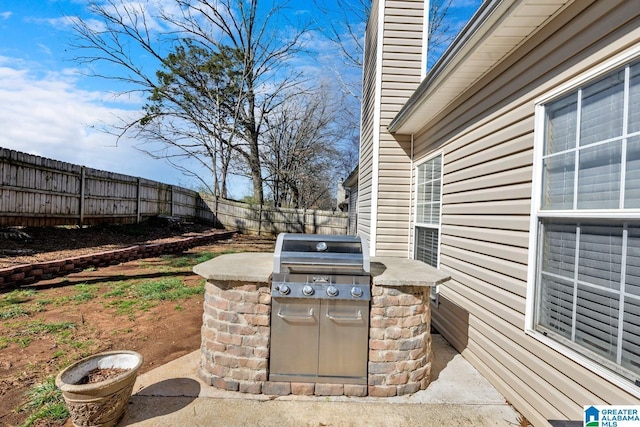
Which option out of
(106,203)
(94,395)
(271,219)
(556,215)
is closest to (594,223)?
(556,215)

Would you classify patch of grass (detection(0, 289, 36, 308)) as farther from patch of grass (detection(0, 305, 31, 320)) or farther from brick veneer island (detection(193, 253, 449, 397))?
brick veneer island (detection(193, 253, 449, 397))

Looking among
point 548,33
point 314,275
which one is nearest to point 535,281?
point 314,275

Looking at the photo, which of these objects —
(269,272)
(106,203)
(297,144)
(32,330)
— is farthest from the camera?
(297,144)

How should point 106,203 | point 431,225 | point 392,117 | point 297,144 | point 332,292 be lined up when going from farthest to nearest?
point 297,144, point 106,203, point 392,117, point 431,225, point 332,292

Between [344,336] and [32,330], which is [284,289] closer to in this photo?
[344,336]

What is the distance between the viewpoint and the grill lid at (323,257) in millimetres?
2459

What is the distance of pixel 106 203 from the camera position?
9734 millimetres

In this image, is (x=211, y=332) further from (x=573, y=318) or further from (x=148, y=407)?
(x=573, y=318)

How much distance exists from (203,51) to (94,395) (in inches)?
669

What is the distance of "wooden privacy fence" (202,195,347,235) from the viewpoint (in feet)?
49.9

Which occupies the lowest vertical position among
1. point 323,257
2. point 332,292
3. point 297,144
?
point 332,292

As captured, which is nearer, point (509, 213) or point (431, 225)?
point (509, 213)

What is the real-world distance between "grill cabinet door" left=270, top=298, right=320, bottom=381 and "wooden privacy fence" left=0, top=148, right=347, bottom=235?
7776 millimetres

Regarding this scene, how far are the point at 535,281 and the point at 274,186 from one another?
17222 mm
